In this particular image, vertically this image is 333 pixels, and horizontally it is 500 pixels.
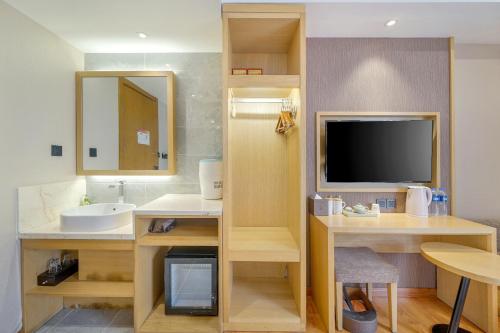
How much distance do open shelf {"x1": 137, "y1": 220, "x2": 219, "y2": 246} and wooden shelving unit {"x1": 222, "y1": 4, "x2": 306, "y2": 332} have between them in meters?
0.12

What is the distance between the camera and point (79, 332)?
5.81 ft

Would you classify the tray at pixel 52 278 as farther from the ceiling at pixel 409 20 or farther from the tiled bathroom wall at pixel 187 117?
the ceiling at pixel 409 20

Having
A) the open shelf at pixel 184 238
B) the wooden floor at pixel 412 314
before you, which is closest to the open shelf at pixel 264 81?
the open shelf at pixel 184 238

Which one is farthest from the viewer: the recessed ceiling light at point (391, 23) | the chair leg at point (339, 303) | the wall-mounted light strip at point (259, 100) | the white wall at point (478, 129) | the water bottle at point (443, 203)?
the white wall at point (478, 129)

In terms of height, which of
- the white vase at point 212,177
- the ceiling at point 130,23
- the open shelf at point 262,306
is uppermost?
the ceiling at point 130,23

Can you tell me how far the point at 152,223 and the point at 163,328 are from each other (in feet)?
2.29

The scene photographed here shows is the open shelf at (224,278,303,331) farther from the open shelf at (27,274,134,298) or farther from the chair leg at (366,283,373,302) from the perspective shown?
the open shelf at (27,274,134,298)

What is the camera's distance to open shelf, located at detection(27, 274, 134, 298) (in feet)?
5.61

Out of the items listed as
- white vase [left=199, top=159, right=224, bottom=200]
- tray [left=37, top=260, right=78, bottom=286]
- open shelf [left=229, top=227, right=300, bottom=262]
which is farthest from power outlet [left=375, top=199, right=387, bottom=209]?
tray [left=37, top=260, right=78, bottom=286]

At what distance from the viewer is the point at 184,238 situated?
5.59ft

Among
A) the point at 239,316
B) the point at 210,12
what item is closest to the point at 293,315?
the point at 239,316

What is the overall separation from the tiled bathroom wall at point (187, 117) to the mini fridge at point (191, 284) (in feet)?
2.48

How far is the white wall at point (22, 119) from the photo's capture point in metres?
1.60

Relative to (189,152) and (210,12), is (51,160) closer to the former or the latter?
(189,152)
